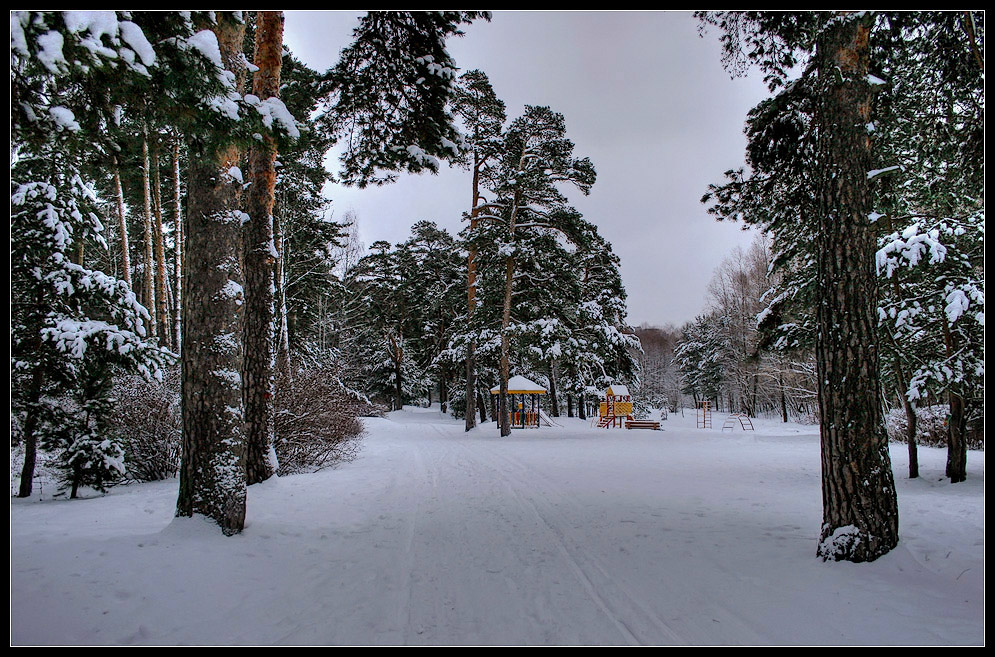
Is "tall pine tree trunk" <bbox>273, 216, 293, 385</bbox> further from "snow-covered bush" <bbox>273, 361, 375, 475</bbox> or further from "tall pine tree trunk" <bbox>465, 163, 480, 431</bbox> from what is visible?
"tall pine tree trunk" <bbox>465, 163, 480, 431</bbox>

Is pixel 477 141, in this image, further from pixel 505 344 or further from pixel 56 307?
pixel 56 307

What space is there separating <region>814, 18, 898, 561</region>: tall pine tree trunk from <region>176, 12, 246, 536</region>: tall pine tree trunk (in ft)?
17.4

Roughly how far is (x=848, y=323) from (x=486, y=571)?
3736 mm

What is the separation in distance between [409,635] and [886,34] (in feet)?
25.1

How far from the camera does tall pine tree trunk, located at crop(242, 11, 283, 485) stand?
22.3 ft

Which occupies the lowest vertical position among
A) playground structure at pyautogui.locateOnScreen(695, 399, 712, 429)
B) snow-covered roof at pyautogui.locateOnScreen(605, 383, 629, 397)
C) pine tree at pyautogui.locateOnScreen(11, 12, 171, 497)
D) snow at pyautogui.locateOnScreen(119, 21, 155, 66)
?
playground structure at pyautogui.locateOnScreen(695, 399, 712, 429)

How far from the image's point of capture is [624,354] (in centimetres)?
2392

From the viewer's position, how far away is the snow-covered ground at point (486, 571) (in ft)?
9.31

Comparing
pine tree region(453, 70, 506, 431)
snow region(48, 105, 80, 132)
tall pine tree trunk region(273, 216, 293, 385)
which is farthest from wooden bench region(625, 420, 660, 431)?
snow region(48, 105, 80, 132)

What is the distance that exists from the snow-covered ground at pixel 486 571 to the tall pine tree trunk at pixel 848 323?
1.29 feet

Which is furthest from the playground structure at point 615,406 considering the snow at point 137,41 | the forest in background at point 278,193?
the snow at point 137,41

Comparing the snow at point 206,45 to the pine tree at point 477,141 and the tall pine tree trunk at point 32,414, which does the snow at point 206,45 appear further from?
the pine tree at point 477,141

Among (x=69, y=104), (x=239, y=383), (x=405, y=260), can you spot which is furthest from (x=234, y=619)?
(x=405, y=260)

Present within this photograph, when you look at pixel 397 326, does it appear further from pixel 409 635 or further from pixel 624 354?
pixel 409 635
